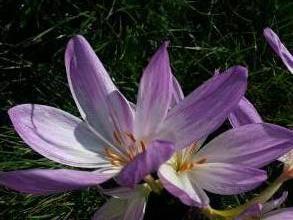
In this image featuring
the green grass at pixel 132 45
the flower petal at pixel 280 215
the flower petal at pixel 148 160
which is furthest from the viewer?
the green grass at pixel 132 45

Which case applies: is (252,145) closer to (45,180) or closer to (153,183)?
(153,183)

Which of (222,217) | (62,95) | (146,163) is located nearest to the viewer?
(146,163)

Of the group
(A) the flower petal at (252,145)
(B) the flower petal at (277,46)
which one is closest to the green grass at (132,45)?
(B) the flower petal at (277,46)

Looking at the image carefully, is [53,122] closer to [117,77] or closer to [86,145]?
[86,145]

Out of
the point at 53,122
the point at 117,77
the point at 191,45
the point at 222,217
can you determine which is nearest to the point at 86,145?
the point at 53,122

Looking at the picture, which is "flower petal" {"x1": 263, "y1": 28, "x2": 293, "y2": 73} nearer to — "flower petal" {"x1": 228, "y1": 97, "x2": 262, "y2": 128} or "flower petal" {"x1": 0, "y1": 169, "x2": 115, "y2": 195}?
"flower petal" {"x1": 228, "y1": 97, "x2": 262, "y2": 128}

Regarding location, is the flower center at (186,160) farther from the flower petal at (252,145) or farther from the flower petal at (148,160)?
the flower petal at (148,160)

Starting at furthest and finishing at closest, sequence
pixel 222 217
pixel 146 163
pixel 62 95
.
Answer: pixel 62 95 < pixel 222 217 < pixel 146 163
